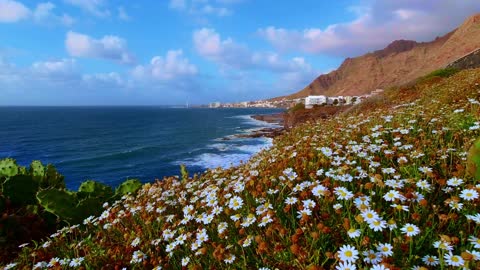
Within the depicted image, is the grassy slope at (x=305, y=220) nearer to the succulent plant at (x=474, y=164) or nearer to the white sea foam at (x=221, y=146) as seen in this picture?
the succulent plant at (x=474, y=164)

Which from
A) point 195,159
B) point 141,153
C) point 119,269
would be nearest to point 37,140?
point 141,153

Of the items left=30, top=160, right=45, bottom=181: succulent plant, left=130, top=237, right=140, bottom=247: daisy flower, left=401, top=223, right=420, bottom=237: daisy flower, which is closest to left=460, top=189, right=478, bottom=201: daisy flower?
left=401, top=223, right=420, bottom=237: daisy flower

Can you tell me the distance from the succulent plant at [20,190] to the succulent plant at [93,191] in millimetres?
944

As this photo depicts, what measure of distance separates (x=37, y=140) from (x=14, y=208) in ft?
206

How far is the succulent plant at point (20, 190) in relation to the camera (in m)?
6.36

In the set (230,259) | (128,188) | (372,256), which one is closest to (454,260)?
(372,256)

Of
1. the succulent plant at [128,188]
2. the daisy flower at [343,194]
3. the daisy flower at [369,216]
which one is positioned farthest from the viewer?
the succulent plant at [128,188]

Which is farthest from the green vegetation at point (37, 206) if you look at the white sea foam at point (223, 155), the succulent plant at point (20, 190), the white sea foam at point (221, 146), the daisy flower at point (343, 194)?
the white sea foam at point (221, 146)

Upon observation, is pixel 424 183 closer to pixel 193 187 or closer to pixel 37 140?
pixel 193 187

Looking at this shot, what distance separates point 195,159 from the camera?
1594 inches

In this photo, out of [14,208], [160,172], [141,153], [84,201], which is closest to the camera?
[84,201]

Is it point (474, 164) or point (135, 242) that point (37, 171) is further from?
point (474, 164)

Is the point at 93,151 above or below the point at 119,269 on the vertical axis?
below

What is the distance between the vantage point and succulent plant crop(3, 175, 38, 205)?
6.36m
